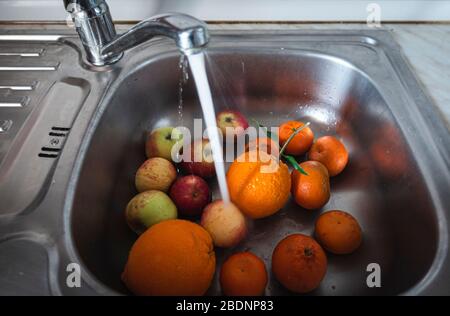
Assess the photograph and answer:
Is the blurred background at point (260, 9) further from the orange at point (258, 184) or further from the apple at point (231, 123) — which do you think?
the orange at point (258, 184)

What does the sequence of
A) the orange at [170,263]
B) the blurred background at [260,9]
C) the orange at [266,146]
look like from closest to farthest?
1. the orange at [170,263]
2. the orange at [266,146]
3. the blurred background at [260,9]

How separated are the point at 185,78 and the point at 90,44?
0.71 feet

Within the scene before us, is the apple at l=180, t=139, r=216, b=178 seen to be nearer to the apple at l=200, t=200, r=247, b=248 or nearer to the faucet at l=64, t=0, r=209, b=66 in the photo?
the apple at l=200, t=200, r=247, b=248

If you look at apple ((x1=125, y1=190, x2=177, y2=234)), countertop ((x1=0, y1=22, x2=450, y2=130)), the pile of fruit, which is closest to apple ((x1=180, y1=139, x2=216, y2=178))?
the pile of fruit

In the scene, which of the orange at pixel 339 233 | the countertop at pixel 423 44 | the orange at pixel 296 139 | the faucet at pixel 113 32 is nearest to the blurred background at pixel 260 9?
the countertop at pixel 423 44

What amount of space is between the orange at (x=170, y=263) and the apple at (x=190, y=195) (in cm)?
13

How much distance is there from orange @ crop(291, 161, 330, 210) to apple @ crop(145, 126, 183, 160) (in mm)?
269

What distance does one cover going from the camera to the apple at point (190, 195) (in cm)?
62

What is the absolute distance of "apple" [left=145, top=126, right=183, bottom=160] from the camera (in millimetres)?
704

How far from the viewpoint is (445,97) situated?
25.6 inches

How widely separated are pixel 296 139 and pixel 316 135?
12cm
